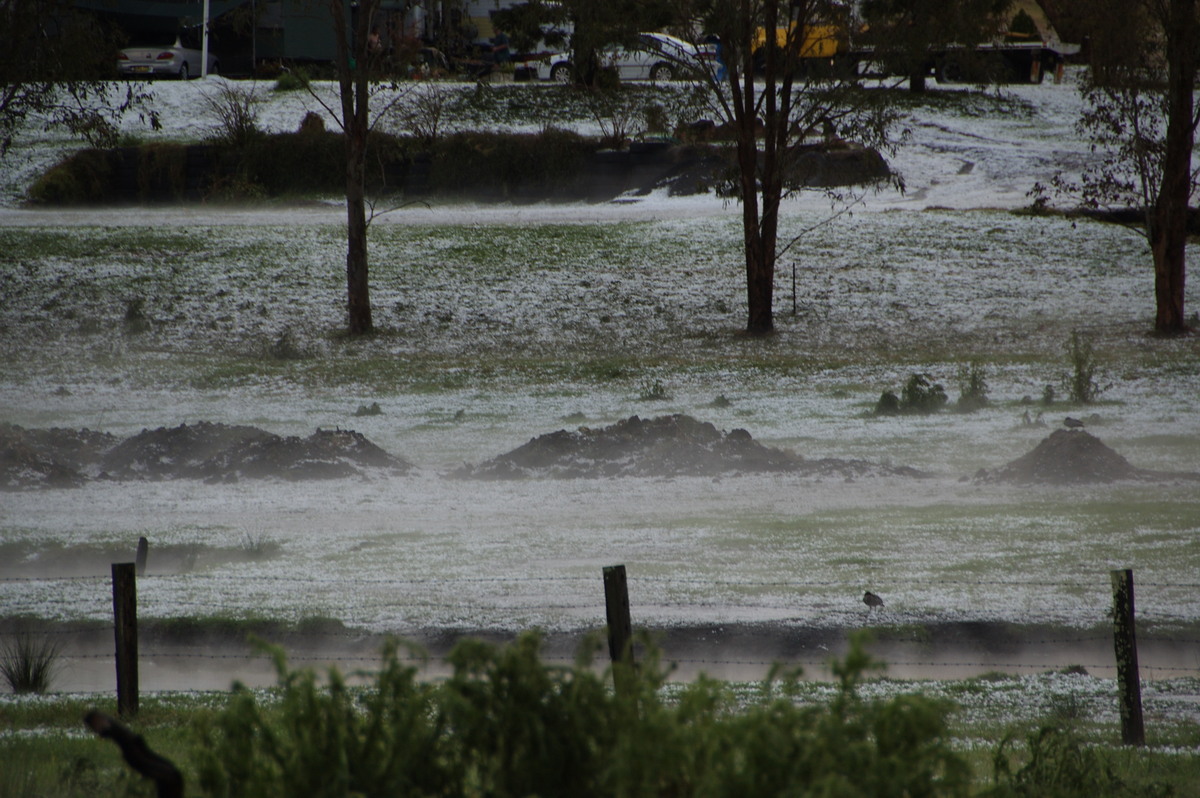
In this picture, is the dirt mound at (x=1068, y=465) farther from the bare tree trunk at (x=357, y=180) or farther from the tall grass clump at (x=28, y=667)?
the bare tree trunk at (x=357, y=180)

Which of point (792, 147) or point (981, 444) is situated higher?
point (792, 147)

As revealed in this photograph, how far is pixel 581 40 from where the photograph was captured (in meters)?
22.8

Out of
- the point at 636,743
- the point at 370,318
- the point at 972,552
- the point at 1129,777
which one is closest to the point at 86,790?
the point at 636,743

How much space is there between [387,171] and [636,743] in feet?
109

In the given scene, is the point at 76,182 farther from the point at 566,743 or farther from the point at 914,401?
the point at 566,743

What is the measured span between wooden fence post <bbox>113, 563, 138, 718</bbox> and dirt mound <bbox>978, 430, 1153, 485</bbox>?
9684mm

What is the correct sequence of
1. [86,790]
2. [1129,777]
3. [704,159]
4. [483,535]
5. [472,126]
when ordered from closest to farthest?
[86,790] < [1129,777] < [483,535] < [704,159] < [472,126]

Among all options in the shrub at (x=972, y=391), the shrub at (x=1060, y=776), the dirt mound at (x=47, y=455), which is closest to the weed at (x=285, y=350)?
the dirt mound at (x=47, y=455)

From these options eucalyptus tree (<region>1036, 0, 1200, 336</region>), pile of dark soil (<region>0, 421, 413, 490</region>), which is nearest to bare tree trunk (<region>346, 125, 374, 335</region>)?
pile of dark soil (<region>0, 421, 413, 490</region>)

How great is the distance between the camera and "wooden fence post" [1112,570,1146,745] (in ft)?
19.3

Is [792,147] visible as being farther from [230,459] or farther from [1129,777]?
[1129,777]

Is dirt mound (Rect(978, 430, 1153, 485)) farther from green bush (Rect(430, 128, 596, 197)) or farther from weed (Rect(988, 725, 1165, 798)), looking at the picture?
green bush (Rect(430, 128, 596, 197))

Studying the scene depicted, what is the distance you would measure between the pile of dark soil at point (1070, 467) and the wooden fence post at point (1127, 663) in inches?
287

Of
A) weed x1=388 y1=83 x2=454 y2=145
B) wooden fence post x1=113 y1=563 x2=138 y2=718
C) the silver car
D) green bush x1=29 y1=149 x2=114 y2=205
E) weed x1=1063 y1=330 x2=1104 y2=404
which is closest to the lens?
wooden fence post x1=113 y1=563 x2=138 y2=718
